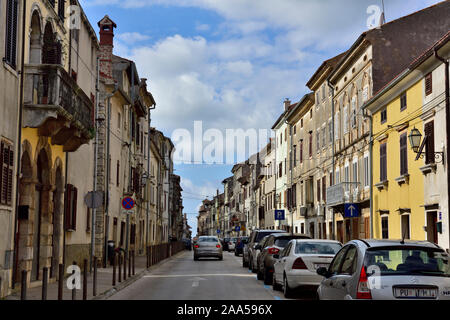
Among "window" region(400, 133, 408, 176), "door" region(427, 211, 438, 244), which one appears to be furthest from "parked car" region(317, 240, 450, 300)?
"window" region(400, 133, 408, 176)

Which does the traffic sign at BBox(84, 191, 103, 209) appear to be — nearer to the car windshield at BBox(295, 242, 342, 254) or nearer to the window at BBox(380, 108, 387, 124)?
the car windshield at BBox(295, 242, 342, 254)

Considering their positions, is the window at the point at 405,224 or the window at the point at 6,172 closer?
the window at the point at 6,172

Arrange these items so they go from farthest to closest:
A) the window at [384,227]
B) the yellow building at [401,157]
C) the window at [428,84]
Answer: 1. the window at [384,227]
2. the yellow building at [401,157]
3. the window at [428,84]

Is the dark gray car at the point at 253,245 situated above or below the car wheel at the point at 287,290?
above

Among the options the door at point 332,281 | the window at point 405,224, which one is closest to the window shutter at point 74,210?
the window at point 405,224

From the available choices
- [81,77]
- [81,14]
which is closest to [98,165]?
[81,77]

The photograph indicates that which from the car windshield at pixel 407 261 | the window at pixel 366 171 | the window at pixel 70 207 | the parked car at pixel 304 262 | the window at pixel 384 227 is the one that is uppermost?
the window at pixel 366 171

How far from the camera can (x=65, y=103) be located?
17500 millimetres

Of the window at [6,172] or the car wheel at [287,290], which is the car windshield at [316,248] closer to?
the car wheel at [287,290]

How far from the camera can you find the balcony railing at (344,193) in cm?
3291

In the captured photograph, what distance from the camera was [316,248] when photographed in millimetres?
16562

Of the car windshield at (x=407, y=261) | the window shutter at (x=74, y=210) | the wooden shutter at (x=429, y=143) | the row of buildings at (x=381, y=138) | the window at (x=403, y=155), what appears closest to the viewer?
the car windshield at (x=407, y=261)

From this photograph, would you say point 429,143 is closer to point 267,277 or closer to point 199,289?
point 267,277
